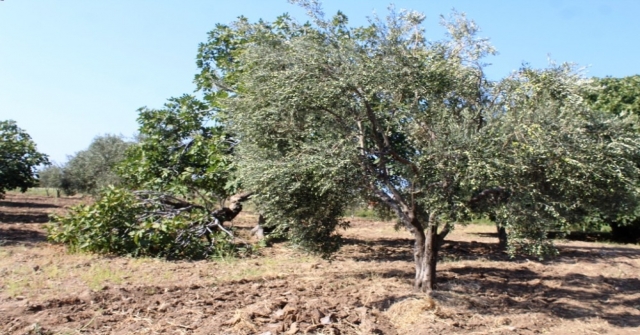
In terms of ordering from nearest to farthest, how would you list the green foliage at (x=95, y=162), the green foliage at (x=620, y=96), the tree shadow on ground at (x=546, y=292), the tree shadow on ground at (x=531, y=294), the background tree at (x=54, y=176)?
the tree shadow on ground at (x=531, y=294)
the tree shadow on ground at (x=546, y=292)
the green foliage at (x=620, y=96)
the green foliage at (x=95, y=162)
the background tree at (x=54, y=176)

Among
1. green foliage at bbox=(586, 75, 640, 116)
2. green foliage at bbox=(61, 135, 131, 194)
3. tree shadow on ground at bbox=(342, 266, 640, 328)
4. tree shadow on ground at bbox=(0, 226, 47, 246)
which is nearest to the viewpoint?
tree shadow on ground at bbox=(342, 266, 640, 328)

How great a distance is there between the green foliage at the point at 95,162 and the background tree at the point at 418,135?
24.2m

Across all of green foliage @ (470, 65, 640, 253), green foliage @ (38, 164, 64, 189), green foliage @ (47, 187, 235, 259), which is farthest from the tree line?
green foliage @ (38, 164, 64, 189)

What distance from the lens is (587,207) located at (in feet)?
23.4

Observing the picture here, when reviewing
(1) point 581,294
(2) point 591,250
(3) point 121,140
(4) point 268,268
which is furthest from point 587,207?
(3) point 121,140

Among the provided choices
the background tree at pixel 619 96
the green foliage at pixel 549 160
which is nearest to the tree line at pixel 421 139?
the green foliage at pixel 549 160

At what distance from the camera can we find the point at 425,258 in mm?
8336

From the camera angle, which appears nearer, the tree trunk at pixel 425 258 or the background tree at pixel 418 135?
the background tree at pixel 418 135

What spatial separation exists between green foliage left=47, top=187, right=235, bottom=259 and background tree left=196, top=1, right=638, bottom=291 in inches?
158

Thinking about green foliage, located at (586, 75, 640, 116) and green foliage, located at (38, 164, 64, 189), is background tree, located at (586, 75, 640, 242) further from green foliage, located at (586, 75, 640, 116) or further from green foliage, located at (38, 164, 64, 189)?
green foliage, located at (38, 164, 64, 189)

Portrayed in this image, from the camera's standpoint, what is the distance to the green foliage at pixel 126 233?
11.5 m

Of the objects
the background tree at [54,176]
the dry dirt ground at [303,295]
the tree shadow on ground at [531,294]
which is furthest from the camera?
the background tree at [54,176]

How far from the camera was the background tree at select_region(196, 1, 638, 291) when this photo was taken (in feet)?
21.4

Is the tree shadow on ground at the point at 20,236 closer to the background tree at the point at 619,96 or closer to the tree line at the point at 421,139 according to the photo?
the tree line at the point at 421,139
